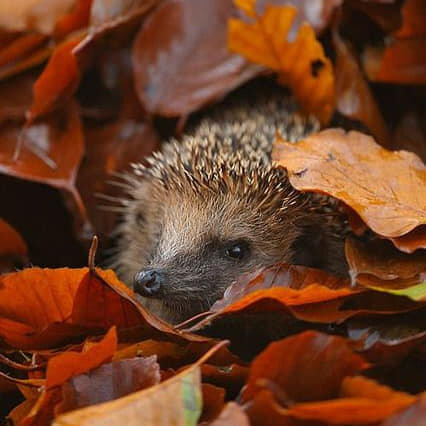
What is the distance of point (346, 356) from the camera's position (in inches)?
47.5

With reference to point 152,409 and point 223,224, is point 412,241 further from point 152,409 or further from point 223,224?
point 152,409

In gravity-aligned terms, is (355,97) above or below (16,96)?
below

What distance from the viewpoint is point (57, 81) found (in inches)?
76.7

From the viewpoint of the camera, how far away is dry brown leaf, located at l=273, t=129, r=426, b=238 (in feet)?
4.77

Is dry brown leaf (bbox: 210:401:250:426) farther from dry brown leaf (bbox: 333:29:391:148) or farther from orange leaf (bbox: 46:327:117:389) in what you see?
dry brown leaf (bbox: 333:29:391:148)

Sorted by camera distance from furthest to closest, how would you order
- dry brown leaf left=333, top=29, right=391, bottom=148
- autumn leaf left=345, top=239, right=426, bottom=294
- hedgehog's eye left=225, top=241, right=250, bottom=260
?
1. dry brown leaf left=333, top=29, right=391, bottom=148
2. hedgehog's eye left=225, top=241, right=250, bottom=260
3. autumn leaf left=345, top=239, right=426, bottom=294

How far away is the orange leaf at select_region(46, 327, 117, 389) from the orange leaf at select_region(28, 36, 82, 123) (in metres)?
0.83

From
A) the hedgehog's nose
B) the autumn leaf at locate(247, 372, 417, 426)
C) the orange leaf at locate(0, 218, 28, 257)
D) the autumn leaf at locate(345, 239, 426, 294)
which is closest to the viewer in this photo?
the autumn leaf at locate(247, 372, 417, 426)

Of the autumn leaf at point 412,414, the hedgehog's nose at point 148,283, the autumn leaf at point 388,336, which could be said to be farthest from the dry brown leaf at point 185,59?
the autumn leaf at point 412,414

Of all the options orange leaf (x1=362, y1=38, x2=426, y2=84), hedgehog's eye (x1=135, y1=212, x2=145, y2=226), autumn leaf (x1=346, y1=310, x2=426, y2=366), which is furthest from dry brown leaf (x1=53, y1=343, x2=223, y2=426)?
orange leaf (x1=362, y1=38, x2=426, y2=84)

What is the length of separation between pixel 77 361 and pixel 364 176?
0.63 metres

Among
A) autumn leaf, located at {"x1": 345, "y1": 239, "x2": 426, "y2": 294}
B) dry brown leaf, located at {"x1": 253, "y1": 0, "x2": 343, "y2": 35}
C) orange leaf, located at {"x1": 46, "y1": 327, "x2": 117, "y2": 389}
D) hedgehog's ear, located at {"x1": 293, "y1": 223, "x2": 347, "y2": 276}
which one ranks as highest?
dry brown leaf, located at {"x1": 253, "y1": 0, "x2": 343, "y2": 35}

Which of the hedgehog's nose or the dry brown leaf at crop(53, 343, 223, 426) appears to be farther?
the hedgehog's nose

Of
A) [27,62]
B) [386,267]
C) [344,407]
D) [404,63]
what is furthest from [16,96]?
[344,407]
